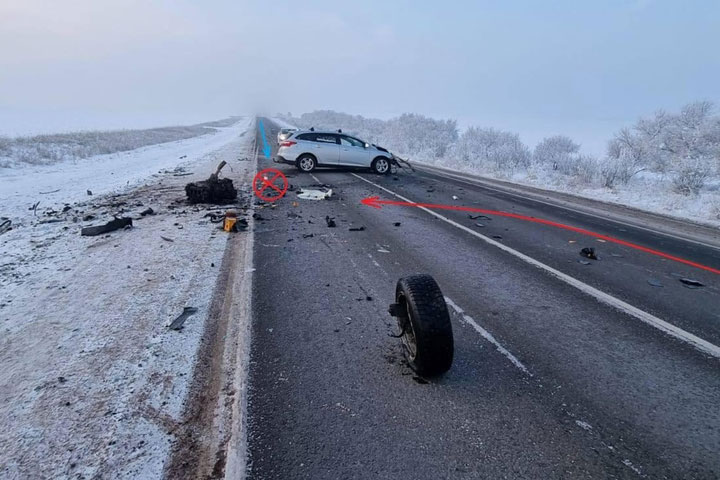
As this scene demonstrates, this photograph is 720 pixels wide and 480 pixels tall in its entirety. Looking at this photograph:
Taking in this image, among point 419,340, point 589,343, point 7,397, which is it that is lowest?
point 7,397

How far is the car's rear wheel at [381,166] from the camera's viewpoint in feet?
55.3

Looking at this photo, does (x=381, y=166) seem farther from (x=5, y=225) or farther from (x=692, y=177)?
(x=5, y=225)

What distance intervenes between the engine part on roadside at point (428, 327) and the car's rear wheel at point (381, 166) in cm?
1403

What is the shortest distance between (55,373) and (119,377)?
0.54m

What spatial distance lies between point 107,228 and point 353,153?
10.9m

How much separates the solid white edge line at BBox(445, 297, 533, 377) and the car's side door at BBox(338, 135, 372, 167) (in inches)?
501

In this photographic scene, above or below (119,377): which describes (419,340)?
above

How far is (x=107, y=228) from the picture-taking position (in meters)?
7.30

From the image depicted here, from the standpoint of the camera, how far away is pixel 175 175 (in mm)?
14617

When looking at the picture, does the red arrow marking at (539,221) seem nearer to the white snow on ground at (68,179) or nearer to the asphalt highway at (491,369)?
the asphalt highway at (491,369)

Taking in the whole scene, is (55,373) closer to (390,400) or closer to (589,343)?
(390,400)

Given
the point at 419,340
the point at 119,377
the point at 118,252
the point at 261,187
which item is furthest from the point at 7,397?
the point at 261,187

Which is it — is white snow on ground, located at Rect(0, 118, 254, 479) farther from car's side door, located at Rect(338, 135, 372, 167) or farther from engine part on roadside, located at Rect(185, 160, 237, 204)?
car's side door, located at Rect(338, 135, 372, 167)

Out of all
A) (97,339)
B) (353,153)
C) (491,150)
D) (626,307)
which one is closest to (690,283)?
(626,307)
